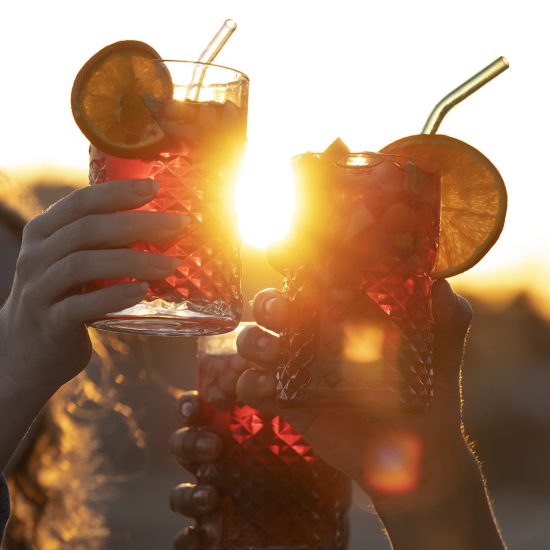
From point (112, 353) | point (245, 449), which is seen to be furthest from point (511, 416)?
point (245, 449)

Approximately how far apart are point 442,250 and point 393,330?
41 cm

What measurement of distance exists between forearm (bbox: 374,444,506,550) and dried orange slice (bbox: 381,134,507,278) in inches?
18.0

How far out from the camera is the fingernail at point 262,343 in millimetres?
2527

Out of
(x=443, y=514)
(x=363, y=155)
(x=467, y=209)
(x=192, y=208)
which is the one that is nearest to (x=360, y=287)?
(x=363, y=155)

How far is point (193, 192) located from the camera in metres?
2.37

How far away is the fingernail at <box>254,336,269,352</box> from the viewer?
8.29 feet

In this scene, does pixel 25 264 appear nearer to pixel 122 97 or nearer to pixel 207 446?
Answer: pixel 122 97

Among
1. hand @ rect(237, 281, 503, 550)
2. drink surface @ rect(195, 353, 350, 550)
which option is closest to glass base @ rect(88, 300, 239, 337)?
hand @ rect(237, 281, 503, 550)

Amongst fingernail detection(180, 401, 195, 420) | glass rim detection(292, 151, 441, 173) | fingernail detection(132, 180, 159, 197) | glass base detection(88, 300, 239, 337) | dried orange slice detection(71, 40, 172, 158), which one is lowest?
fingernail detection(180, 401, 195, 420)

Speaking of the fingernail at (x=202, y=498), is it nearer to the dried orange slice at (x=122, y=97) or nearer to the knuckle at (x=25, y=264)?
the knuckle at (x=25, y=264)

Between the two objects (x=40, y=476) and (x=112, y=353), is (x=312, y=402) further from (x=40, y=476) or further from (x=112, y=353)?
(x=112, y=353)

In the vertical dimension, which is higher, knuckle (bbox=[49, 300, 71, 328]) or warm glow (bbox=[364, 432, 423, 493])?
knuckle (bbox=[49, 300, 71, 328])

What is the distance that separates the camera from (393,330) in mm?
2363

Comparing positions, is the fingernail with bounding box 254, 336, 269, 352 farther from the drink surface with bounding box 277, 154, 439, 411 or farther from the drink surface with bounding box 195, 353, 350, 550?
the drink surface with bounding box 195, 353, 350, 550
